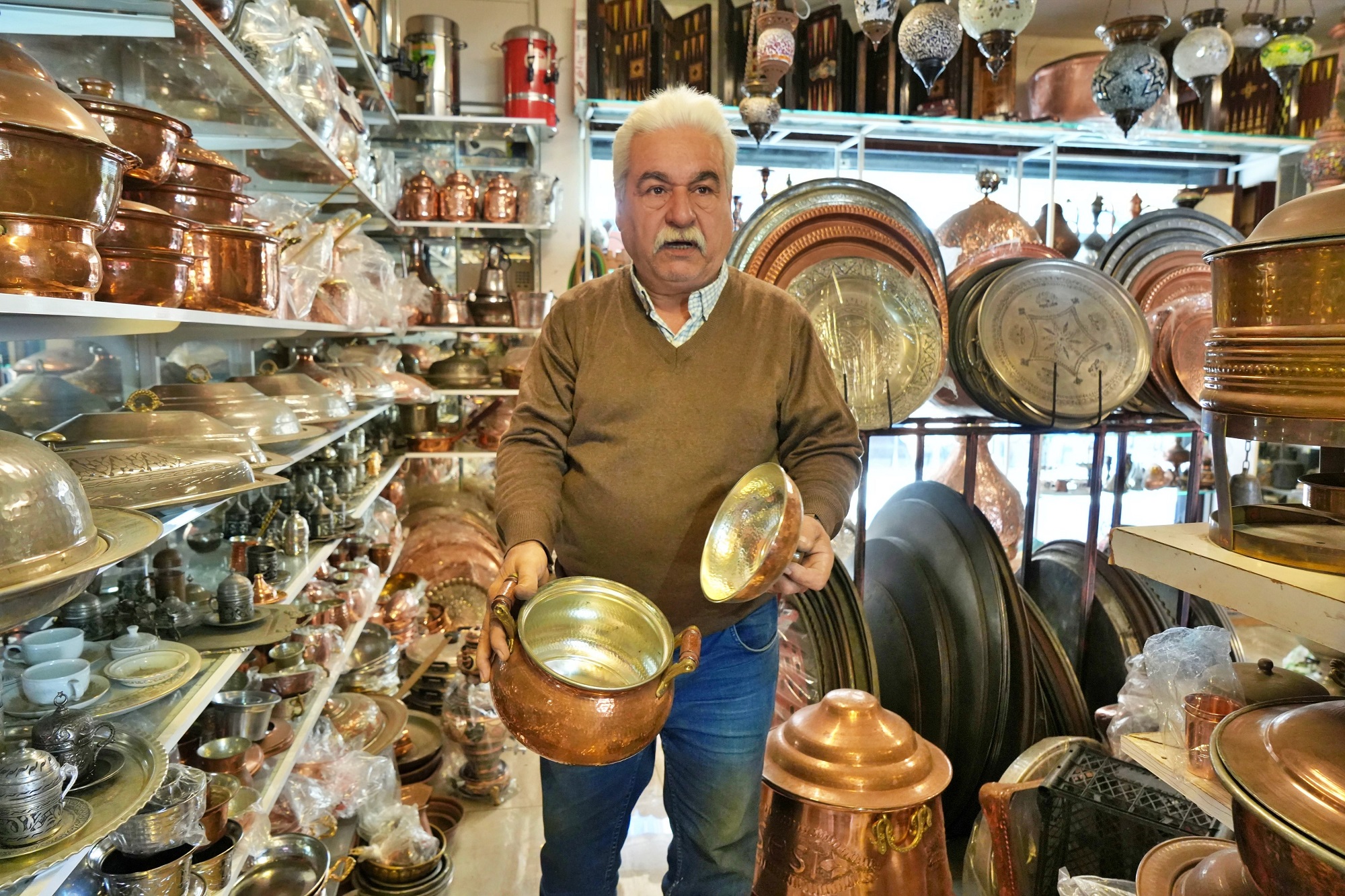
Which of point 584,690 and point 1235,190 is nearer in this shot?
point 584,690

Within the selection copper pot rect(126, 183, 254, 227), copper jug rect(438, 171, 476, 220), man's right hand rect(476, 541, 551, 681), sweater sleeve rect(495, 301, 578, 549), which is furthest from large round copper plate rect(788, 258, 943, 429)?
copper jug rect(438, 171, 476, 220)

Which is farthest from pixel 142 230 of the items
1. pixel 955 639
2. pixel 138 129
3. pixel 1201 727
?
pixel 955 639

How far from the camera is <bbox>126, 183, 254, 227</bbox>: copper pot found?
1.38 metres

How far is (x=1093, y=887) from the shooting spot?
150 centimetres

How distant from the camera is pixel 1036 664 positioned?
2322 mm

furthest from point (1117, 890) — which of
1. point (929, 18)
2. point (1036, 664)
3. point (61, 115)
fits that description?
point (929, 18)

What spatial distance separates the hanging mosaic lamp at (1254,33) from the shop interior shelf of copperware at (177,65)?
3.42 m

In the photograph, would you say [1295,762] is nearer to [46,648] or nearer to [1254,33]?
[46,648]

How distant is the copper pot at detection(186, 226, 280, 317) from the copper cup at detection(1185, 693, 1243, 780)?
1639 millimetres

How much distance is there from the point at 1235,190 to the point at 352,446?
14.8ft

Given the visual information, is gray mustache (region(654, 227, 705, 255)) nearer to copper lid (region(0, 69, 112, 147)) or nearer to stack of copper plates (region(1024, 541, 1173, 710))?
copper lid (region(0, 69, 112, 147))

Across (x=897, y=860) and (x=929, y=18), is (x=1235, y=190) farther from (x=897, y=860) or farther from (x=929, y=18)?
(x=897, y=860)

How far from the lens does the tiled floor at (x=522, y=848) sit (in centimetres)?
229

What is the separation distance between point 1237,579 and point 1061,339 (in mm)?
1569
